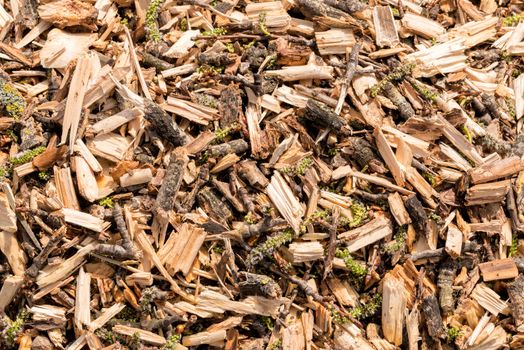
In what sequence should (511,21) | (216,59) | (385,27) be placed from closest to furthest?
(216,59), (385,27), (511,21)

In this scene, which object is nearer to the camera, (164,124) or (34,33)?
(164,124)

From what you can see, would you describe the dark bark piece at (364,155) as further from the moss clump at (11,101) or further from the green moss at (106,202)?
the moss clump at (11,101)

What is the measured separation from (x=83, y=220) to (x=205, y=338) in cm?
101

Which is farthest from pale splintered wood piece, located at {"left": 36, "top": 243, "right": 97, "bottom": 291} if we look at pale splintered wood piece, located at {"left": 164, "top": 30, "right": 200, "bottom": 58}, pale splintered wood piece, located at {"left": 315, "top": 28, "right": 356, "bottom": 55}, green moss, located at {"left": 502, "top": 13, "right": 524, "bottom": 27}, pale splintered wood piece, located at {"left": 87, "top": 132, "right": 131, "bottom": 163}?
green moss, located at {"left": 502, "top": 13, "right": 524, "bottom": 27}

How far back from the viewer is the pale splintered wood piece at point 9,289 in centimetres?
347

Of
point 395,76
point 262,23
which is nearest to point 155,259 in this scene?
point 262,23

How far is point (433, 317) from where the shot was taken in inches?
145

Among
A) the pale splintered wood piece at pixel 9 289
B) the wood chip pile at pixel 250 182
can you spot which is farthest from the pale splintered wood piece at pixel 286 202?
the pale splintered wood piece at pixel 9 289

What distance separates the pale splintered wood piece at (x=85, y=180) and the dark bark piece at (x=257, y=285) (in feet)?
3.33

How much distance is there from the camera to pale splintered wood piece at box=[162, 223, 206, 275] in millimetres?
3559

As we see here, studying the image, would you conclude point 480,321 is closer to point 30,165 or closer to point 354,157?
point 354,157

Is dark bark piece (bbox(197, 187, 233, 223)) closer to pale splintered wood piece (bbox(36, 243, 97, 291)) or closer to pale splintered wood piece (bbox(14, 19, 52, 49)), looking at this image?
pale splintered wood piece (bbox(36, 243, 97, 291))

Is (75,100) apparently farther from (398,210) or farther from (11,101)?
(398,210)

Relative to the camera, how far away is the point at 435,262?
385 centimetres
